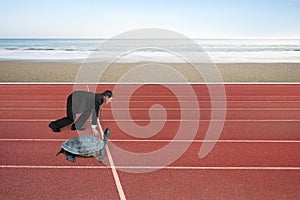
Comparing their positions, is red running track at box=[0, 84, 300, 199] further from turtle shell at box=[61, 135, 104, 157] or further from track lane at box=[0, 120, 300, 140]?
turtle shell at box=[61, 135, 104, 157]

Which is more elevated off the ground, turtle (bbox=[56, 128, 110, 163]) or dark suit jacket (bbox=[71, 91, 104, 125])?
dark suit jacket (bbox=[71, 91, 104, 125])

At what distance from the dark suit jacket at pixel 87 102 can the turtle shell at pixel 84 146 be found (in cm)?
64

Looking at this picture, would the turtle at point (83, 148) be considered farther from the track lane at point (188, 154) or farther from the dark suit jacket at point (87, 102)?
the dark suit jacket at point (87, 102)

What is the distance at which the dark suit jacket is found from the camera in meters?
6.08

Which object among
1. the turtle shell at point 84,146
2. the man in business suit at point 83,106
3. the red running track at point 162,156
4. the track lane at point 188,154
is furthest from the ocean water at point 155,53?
the turtle shell at point 84,146

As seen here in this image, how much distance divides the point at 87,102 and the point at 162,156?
157cm

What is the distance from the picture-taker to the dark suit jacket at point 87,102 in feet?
20.0

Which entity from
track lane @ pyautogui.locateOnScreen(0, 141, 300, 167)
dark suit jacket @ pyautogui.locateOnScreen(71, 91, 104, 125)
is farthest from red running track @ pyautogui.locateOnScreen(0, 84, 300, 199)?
dark suit jacket @ pyautogui.locateOnScreen(71, 91, 104, 125)

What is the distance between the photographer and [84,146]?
5.39 m

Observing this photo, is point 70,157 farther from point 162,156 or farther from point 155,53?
point 155,53

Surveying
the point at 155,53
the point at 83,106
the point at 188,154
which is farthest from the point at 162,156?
the point at 155,53

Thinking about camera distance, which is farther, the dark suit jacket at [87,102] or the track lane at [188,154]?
the dark suit jacket at [87,102]

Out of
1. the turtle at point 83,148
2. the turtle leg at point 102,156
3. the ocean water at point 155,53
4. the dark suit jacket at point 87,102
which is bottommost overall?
the ocean water at point 155,53

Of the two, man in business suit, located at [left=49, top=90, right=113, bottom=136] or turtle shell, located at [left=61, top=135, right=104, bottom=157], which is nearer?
turtle shell, located at [left=61, top=135, right=104, bottom=157]
